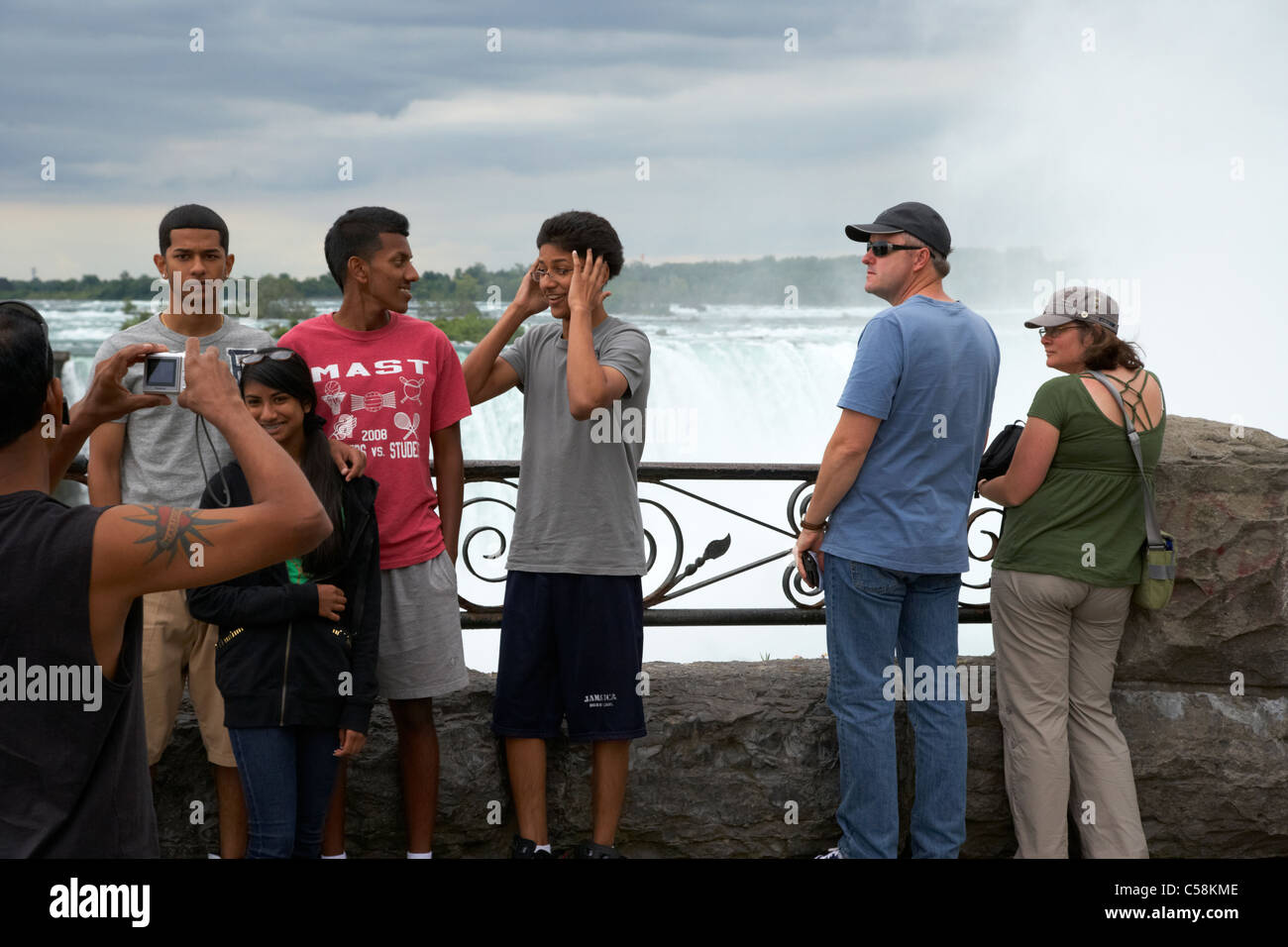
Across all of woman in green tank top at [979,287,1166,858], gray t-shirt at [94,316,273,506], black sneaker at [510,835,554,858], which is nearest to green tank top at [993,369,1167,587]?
woman in green tank top at [979,287,1166,858]

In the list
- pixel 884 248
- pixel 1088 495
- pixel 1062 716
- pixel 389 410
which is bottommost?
→ pixel 1062 716

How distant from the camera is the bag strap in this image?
348 cm

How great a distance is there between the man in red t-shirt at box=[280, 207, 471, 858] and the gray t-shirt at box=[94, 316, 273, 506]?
0.29m

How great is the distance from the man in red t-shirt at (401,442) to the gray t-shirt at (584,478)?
22 cm

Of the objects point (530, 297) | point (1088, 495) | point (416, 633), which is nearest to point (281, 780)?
point (416, 633)

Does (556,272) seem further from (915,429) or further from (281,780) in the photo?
(281,780)

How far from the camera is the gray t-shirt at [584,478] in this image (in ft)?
11.1

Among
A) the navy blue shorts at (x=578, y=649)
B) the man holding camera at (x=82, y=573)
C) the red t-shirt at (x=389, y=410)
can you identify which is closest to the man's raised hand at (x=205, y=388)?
the man holding camera at (x=82, y=573)

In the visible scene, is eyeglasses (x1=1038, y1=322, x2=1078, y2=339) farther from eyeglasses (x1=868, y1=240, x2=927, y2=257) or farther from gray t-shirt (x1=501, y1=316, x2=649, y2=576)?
gray t-shirt (x1=501, y1=316, x2=649, y2=576)

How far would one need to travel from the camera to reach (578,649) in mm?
3381

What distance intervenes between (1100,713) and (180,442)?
2883 mm

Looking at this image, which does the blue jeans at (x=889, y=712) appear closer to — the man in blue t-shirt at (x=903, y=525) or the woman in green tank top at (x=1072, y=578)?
Result: the man in blue t-shirt at (x=903, y=525)

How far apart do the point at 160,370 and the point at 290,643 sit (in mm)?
1027
